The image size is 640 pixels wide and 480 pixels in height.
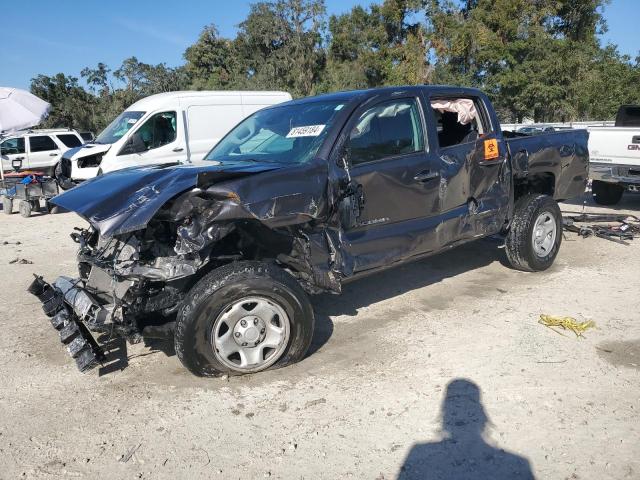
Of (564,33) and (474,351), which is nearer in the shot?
(474,351)

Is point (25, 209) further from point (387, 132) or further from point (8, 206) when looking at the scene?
point (387, 132)

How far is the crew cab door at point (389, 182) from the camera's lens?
4023 mm

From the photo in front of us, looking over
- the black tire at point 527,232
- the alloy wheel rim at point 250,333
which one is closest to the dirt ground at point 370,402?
the alloy wheel rim at point 250,333

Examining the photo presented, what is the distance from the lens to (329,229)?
12.6 feet

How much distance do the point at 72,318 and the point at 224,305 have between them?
1.12 metres

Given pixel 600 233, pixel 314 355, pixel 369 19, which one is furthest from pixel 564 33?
pixel 314 355

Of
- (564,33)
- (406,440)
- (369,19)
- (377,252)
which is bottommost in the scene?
(406,440)

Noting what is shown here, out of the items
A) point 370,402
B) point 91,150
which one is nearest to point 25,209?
point 91,150

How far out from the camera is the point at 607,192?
32.7ft

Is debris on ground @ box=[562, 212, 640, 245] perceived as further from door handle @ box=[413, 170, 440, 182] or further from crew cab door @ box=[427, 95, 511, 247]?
door handle @ box=[413, 170, 440, 182]

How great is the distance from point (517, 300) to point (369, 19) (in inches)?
1381

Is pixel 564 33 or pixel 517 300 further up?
pixel 564 33

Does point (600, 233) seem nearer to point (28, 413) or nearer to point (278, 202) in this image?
point (278, 202)

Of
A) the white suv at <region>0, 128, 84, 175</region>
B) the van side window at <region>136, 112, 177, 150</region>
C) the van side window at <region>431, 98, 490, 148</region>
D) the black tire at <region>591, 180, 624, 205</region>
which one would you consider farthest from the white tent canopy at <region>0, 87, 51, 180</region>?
the black tire at <region>591, 180, 624, 205</region>
